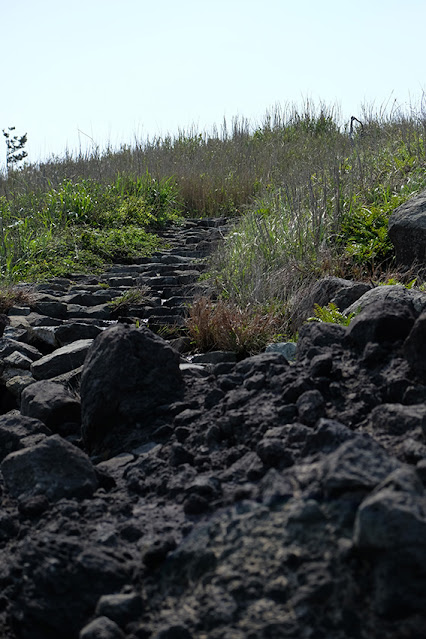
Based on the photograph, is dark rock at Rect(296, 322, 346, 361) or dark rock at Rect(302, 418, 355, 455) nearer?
dark rock at Rect(302, 418, 355, 455)

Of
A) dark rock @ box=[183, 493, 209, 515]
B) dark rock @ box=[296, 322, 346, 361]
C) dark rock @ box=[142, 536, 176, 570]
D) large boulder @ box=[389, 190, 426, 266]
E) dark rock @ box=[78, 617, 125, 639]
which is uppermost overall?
large boulder @ box=[389, 190, 426, 266]

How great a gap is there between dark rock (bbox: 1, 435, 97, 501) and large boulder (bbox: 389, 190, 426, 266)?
13.9 ft

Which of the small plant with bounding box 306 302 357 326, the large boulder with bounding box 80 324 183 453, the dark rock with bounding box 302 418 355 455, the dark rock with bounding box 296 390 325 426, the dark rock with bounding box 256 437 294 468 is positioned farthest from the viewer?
the small plant with bounding box 306 302 357 326

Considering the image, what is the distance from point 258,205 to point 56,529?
27.6 ft

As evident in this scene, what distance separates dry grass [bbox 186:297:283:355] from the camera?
5410 mm

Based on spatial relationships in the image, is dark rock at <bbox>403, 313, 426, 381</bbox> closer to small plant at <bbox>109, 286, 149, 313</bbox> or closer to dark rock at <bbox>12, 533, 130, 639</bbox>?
dark rock at <bbox>12, 533, 130, 639</bbox>

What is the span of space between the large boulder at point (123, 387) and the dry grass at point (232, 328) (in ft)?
5.42

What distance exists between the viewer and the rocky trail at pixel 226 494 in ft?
6.05

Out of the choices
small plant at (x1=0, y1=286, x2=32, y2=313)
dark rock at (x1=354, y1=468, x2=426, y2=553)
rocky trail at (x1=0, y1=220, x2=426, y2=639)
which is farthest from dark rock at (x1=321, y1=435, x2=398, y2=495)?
small plant at (x1=0, y1=286, x2=32, y2=313)

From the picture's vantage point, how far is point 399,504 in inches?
71.2

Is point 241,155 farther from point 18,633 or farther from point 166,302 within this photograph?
point 18,633

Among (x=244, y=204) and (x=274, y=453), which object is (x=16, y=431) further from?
(x=244, y=204)

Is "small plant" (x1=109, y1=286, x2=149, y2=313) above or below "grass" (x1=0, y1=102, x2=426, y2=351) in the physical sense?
below

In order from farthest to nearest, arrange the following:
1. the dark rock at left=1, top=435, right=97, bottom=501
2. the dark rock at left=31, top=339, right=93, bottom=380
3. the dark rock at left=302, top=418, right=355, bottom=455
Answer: the dark rock at left=31, top=339, right=93, bottom=380, the dark rock at left=1, top=435, right=97, bottom=501, the dark rock at left=302, top=418, right=355, bottom=455
